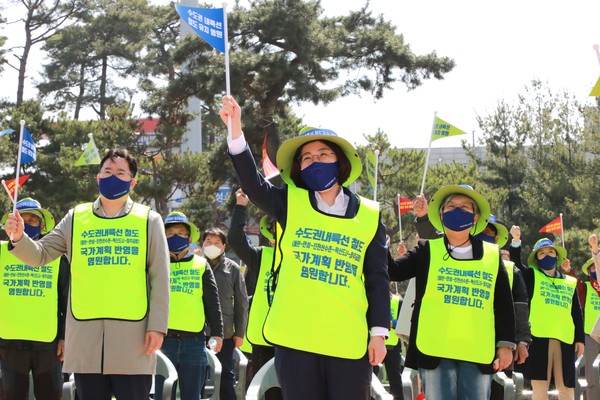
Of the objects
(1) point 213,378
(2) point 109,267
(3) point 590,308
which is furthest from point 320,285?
(3) point 590,308

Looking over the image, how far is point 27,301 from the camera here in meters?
8.09

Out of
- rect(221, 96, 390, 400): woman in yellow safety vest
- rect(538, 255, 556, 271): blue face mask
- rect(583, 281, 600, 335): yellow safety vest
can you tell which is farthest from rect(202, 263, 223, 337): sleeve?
rect(583, 281, 600, 335): yellow safety vest

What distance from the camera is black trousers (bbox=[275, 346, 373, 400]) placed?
4895mm

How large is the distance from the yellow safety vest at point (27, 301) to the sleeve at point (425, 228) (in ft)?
9.73

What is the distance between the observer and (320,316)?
4.93 meters

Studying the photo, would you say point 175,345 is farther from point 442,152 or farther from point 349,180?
point 442,152

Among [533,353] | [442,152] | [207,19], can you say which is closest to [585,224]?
[533,353]

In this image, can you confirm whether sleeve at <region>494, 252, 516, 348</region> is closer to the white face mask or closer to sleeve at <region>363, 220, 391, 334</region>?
sleeve at <region>363, 220, 391, 334</region>

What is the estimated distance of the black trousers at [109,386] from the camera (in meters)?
5.76

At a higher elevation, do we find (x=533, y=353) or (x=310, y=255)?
(x=310, y=255)

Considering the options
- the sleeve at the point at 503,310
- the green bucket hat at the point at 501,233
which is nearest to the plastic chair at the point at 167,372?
the sleeve at the point at 503,310

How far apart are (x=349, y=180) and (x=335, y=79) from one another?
2300 centimetres

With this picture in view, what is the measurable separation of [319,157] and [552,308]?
20.4 ft

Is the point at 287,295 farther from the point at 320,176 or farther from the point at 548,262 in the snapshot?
the point at 548,262
